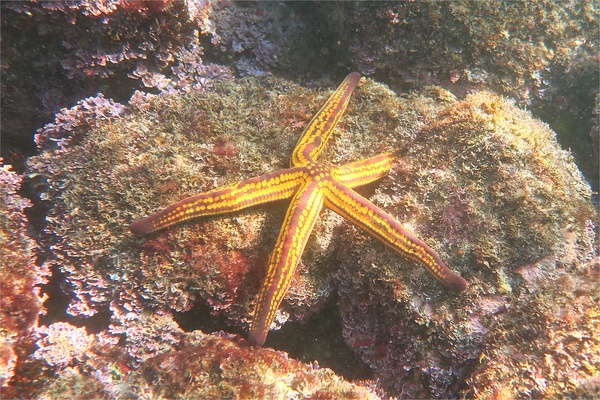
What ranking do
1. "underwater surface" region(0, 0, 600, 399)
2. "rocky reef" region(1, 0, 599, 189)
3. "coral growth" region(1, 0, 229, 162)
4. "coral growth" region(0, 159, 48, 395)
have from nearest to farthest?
1. "coral growth" region(0, 159, 48, 395)
2. "underwater surface" region(0, 0, 600, 399)
3. "coral growth" region(1, 0, 229, 162)
4. "rocky reef" region(1, 0, 599, 189)

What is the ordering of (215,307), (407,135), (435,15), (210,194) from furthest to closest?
(435,15)
(407,135)
(215,307)
(210,194)

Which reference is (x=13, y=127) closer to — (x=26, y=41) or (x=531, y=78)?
(x=26, y=41)

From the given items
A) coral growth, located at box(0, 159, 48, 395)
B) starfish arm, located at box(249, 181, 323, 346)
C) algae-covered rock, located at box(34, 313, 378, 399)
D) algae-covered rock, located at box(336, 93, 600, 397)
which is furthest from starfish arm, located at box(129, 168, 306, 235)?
coral growth, located at box(0, 159, 48, 395)

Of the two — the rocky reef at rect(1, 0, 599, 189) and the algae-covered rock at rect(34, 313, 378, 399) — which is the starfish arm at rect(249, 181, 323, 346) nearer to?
the algae-covered rock at rect(34, 313, 378, 399)

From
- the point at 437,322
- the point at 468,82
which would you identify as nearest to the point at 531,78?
the point at 468,82

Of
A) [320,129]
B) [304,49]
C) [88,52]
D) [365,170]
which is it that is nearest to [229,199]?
[320,129]

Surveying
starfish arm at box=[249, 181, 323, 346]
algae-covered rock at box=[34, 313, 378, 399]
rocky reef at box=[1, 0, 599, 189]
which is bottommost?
algae-covered rock at box=[34, 313, 378, 399]

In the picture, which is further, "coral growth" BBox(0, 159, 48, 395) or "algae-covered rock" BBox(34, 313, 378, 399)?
"coral growth" BBox(0, 159, 48, 395)
